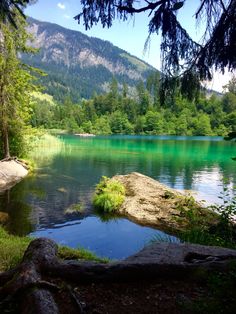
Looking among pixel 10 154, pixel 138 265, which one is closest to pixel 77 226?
pixel 138 265

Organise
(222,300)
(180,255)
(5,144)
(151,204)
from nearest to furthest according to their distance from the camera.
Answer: (222,300)
(180,255)
(151,204)
(5,144)

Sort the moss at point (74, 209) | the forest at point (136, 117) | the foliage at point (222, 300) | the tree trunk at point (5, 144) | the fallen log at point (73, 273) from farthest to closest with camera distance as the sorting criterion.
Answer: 1. the forest at point (136, 117)
2. the tree trunk at point (5, 144)
3. the moss at point (74, 209)
4. the fallen log at point (73, 273)
5. the foliage at point (222, 300)

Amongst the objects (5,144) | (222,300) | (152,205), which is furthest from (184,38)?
(5,144)

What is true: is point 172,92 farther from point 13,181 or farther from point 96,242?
point 13,181

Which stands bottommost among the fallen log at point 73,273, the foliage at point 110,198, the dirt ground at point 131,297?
the foliage at point 110,198

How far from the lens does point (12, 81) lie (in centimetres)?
2992

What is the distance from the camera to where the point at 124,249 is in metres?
15.0

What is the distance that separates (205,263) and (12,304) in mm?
3681

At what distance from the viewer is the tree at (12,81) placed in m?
29.0

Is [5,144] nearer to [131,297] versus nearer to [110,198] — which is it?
[110,198]

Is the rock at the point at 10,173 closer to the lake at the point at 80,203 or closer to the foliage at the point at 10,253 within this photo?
the lake at the point at 80,203

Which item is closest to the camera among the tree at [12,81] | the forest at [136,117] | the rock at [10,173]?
the rock at [10,173]

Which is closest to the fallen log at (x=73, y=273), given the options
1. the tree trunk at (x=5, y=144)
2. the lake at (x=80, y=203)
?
the lake at (x=80, y=203)

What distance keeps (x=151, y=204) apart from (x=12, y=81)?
691 inches
